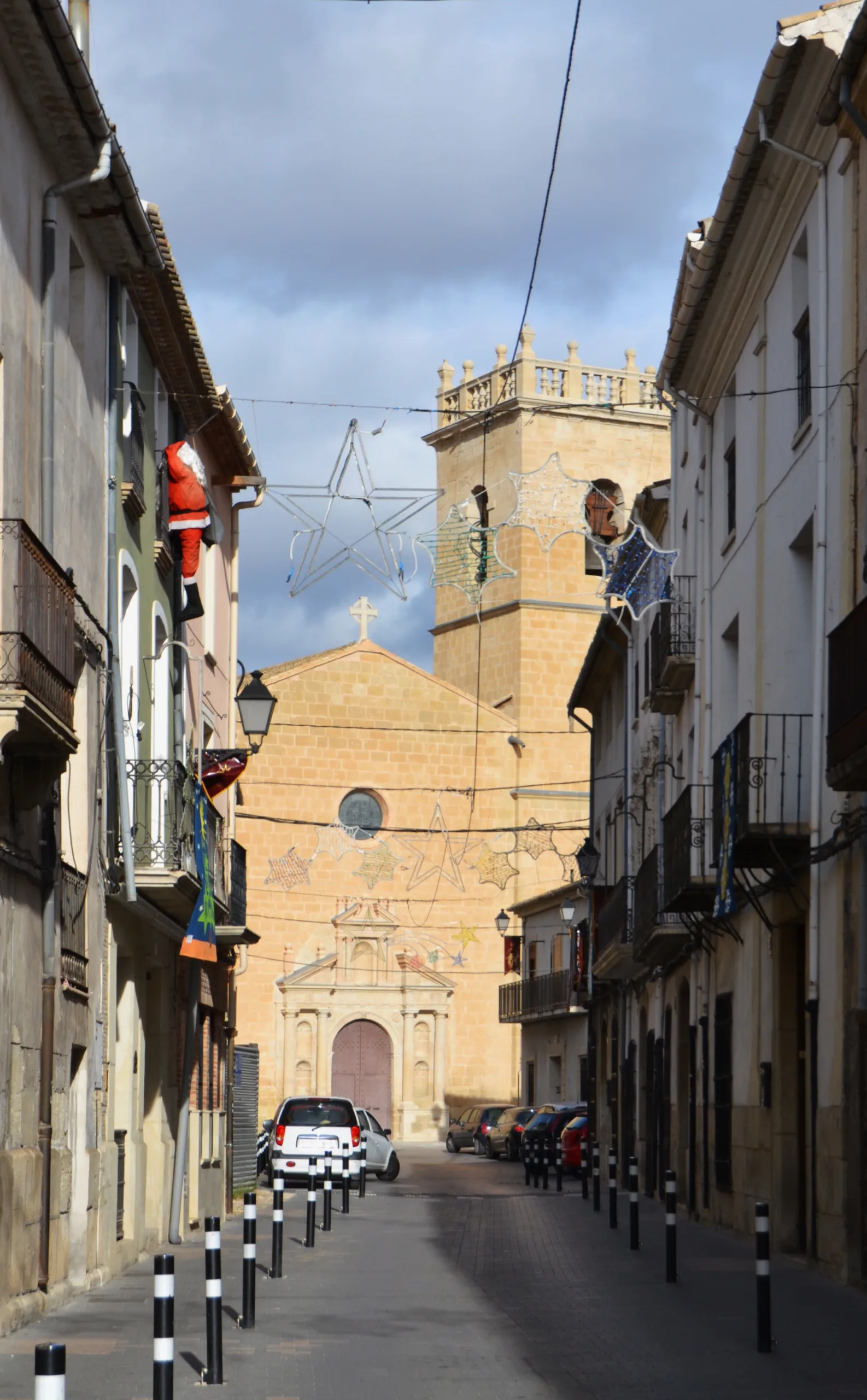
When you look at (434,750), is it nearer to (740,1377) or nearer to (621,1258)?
(621,1258)

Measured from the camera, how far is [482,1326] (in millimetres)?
12156

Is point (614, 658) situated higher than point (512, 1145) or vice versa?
point (614, 658)

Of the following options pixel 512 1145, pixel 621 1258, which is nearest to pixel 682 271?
pixel 621 1258

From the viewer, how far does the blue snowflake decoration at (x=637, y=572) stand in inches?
937

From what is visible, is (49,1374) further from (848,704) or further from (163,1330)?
(848,704)

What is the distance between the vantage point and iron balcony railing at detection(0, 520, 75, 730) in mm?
11000

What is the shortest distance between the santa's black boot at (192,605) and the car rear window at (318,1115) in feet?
38.8

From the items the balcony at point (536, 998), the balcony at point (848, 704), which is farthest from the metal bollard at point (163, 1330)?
the balcony at point (536, 998)

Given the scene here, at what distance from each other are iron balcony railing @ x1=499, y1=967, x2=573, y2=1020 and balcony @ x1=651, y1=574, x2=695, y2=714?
21.2 metres

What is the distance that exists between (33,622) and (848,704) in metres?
4.92

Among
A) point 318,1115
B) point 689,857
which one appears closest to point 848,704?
point 689,857

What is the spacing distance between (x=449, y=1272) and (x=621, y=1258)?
1594 millimetres

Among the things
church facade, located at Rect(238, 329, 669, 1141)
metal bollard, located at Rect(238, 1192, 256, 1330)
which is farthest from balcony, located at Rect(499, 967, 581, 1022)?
metal bollard, located at Rect(238, 1192, 256, 1330)

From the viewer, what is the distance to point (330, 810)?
179 ft
